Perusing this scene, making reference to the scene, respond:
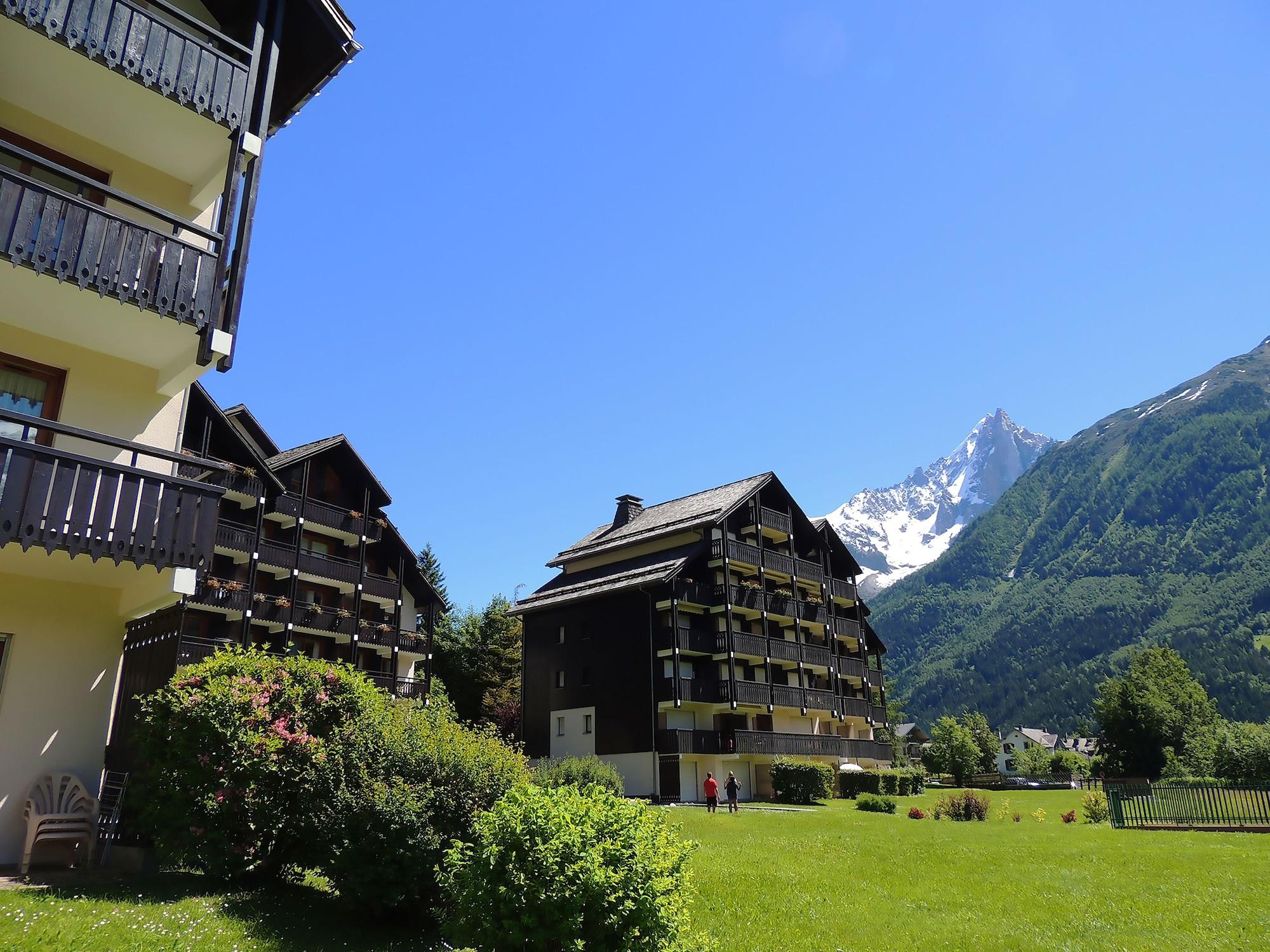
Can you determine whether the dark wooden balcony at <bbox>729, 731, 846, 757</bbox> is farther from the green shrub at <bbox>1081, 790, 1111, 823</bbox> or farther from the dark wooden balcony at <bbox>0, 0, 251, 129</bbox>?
the dark wooden balcony at <bbox>0, 0, 251, 129</bbox>

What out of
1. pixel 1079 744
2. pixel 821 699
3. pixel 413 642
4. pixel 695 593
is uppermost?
pixel 695 593

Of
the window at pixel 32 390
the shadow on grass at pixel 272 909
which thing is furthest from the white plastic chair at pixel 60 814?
the window at pixel 32 390

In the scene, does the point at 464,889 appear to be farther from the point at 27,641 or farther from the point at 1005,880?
the point at 1005,880

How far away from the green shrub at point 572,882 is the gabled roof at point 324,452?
31665 mm

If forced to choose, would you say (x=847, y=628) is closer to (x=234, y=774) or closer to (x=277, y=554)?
(x=277, y=554)

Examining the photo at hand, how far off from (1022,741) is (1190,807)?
480 ft

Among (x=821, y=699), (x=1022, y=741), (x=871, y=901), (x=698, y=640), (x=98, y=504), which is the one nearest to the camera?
(x=98, y=504)

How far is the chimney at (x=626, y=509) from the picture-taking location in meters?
51.4

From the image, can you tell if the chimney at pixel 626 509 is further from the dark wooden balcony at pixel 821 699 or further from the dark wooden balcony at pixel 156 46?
the dark wooden balcony at pixel 156 46

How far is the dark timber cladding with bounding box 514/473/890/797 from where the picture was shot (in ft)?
131

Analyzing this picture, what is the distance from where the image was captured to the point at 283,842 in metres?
12.3

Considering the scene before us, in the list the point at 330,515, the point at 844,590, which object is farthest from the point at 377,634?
the point at 844,590

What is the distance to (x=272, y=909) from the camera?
10773mm

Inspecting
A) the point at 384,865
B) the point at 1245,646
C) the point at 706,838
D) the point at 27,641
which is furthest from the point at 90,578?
the point at 1245,646
